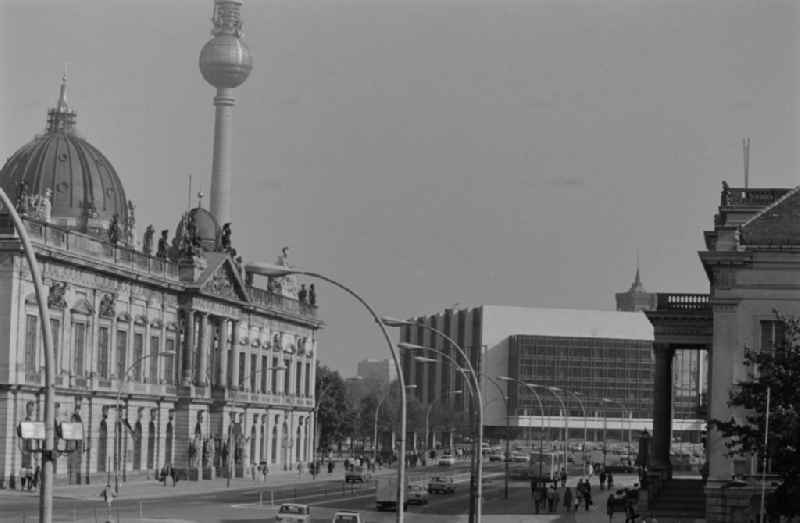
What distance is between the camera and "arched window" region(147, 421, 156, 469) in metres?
125

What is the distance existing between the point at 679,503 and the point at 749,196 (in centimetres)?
1451

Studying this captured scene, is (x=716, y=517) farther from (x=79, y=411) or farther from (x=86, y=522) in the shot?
(x=79, y=411)

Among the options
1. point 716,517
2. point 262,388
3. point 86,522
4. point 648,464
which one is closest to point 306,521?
point 86,522

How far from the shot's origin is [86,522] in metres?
70.8

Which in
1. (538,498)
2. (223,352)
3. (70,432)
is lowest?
(538,498)

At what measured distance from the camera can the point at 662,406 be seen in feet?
316

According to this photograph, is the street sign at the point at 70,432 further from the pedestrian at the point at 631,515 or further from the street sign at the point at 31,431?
the pedestrian at the point at 631,515

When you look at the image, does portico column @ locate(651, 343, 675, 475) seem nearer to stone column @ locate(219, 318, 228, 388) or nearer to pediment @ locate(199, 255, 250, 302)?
pediment @ locate(199, 255, 250, 302)

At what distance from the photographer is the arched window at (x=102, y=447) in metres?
114

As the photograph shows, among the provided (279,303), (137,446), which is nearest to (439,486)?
(137,446)

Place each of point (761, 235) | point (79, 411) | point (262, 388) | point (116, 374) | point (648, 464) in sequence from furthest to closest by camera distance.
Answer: point (262, 388)
point (116, 374)
point (79, 411)
point (648, 464)
point (761, 235)

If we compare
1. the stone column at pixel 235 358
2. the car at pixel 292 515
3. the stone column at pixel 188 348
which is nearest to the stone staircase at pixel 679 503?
the car at pixel 292 515

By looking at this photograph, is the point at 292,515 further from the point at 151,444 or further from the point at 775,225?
the point at 151,444

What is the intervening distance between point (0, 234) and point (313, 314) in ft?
233
